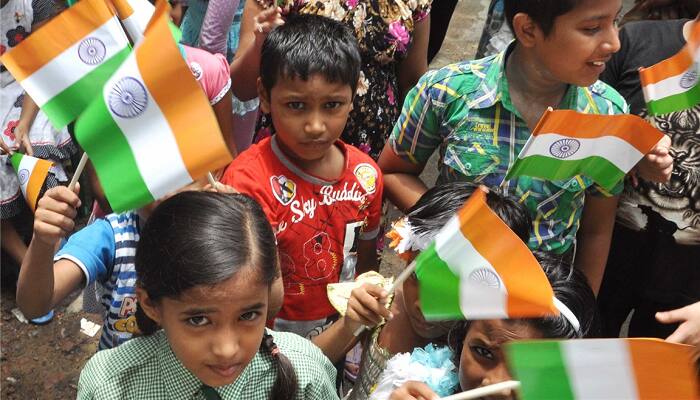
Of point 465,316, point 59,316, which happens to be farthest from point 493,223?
point 59,316

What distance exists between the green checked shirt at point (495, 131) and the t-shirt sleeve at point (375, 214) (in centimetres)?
26

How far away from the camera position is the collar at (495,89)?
7.19 ft

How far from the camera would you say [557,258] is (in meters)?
1.96

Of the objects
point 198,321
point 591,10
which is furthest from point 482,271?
point 591,10

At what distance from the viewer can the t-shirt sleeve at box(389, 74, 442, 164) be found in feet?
7.54

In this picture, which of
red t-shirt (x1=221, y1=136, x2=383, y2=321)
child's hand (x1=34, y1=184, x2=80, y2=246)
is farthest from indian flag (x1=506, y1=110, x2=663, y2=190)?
child's hand (x1=34, y1=184, x2=80, y2=246)

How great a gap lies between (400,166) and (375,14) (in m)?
0.61

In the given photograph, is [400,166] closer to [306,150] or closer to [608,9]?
[306,150]

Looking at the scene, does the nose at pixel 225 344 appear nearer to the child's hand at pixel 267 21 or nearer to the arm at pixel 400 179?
the arm at pixel 400 179

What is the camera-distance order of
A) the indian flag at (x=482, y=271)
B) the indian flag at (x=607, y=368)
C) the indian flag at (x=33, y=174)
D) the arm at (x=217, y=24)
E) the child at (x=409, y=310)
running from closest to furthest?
the indian flag at (x=607, y=368) < the indian flag at (x=482, y=271) < the child at (x=409, y=310) < the indian flag at (x=33, y=174) < the arm at (x=217, y=24)

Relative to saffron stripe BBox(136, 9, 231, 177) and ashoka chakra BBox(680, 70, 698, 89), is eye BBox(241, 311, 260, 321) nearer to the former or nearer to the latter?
saffron stripe BBox(136, 9, 231, 177)

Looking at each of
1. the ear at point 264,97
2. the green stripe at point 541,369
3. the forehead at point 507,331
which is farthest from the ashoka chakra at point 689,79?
the ear at point 264,97

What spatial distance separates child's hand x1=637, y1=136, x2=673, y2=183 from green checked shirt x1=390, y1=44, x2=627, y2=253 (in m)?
0.10

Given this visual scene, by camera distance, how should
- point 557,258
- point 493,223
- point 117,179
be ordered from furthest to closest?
point 557,258
point 117,179
point 493,223
